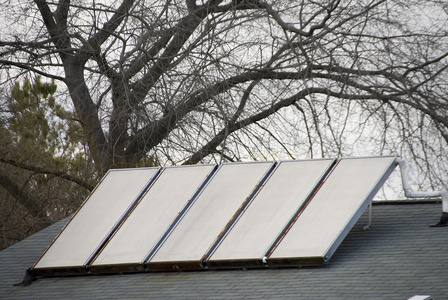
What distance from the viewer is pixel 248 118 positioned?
56.9 ft

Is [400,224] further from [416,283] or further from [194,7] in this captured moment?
[194,7]

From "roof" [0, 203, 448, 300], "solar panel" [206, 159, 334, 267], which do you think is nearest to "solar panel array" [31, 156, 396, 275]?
"solar panel" [206, 159, 334, 267]

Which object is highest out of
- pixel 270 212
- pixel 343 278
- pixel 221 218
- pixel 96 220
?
pixel 270 212

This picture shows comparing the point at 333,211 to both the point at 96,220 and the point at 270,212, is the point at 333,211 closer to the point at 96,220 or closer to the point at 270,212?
the point at 270,212

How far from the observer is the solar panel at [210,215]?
8055 millimetres

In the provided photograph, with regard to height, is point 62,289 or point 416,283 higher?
point 416,283

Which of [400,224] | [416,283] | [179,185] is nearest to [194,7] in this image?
[179,185]

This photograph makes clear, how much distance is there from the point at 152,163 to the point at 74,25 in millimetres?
3738

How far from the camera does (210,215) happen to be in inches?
338

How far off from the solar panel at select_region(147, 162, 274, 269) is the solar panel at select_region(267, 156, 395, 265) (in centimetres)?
84

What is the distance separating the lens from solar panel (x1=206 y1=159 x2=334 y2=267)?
7.77 metres

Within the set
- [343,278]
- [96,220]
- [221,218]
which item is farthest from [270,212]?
[96,220]

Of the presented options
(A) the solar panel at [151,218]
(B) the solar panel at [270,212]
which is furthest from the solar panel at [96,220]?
(B) the solar panel at [270,212]

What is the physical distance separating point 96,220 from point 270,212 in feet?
7.75
